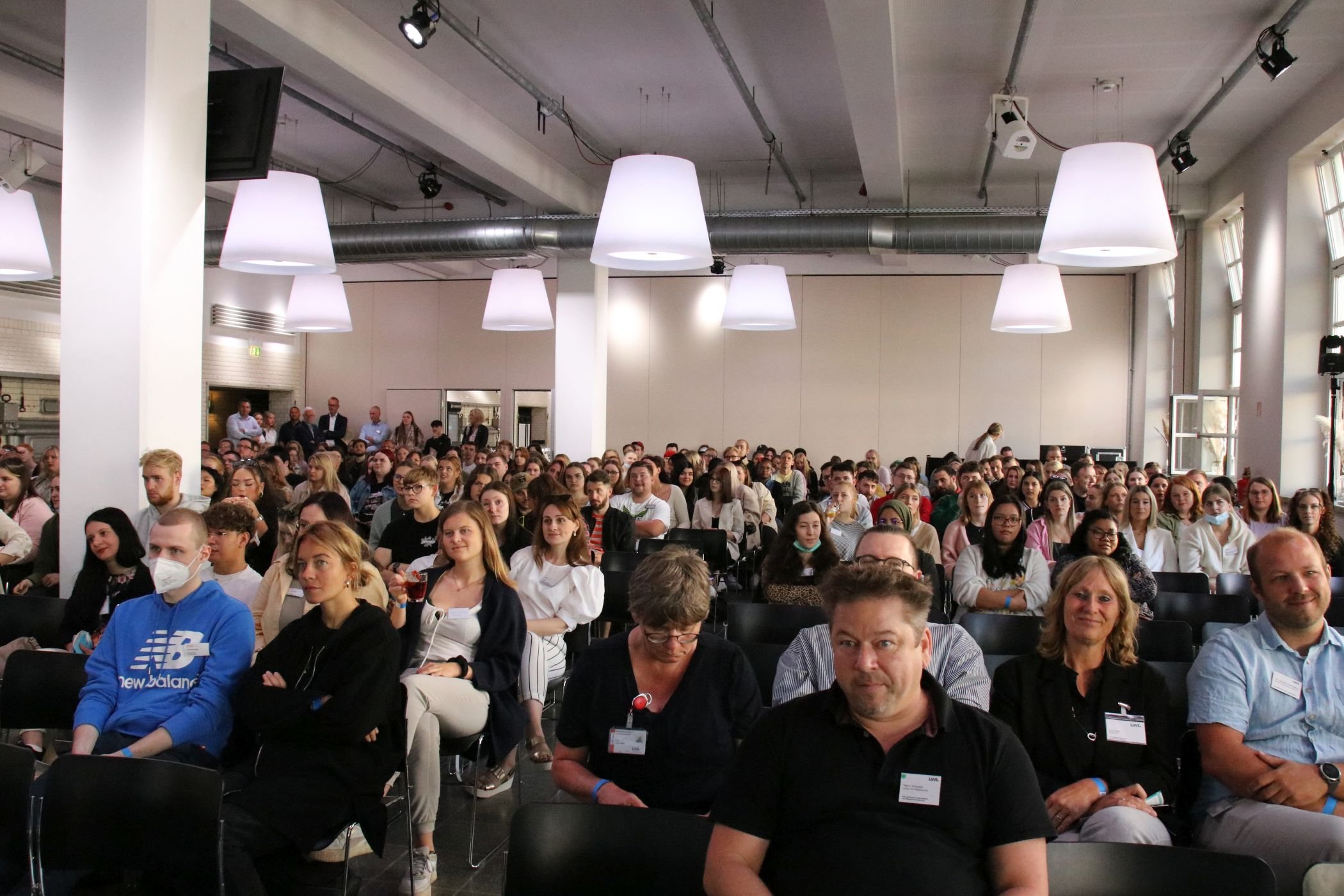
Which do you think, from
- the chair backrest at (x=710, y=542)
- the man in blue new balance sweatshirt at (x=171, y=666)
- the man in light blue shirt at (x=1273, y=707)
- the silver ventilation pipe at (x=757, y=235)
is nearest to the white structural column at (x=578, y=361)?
the silver ventilation pipe at (x=757, y=235)

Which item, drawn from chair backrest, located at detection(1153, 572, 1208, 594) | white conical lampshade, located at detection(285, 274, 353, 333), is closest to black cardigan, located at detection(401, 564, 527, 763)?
chair backrest, located at detection(1153, 572, 1208, 594)

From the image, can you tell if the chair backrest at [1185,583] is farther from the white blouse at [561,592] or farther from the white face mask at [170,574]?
the white face mask at [170,574]

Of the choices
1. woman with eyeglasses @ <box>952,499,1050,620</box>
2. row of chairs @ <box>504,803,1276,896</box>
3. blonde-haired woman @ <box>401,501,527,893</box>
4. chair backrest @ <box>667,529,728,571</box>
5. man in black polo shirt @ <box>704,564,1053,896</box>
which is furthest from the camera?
chair backrest @ <box>667,529,728,571</box>

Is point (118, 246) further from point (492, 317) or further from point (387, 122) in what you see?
point (492, 317)

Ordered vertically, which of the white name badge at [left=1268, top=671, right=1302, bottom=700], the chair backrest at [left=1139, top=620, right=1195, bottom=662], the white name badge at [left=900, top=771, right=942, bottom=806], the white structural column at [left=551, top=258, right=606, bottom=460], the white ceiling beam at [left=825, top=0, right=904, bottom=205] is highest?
the white ceiling beam at [left=825, top=0, right=904, bottom=205]

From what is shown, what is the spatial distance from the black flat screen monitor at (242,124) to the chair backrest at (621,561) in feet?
9.64

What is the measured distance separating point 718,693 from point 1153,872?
3.86ft

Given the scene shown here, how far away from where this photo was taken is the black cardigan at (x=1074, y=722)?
2.98 meters

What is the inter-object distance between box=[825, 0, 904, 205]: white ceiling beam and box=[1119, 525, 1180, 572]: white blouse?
147 inches

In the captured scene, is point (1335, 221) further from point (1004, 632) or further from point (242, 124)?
point (242, 124)

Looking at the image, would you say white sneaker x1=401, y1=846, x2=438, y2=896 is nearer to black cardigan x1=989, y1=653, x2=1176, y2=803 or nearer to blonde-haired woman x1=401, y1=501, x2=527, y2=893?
blonde-haired woman x1=401, y1=501, x2=527, y2=893

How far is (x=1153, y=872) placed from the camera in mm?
1994

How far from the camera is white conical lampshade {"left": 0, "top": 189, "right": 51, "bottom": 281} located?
787 centimetres

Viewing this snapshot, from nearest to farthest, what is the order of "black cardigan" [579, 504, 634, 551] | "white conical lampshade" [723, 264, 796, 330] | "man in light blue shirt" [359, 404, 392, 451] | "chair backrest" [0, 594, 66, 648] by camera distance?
"chair backrest" [0, 594, 66, 648]
"black cardigan" [579, 504, 634, 551]
"white conical lampshade" [723, 264, 796, 330]
"man in light blue shirt" [359, 404, 392, 451]
